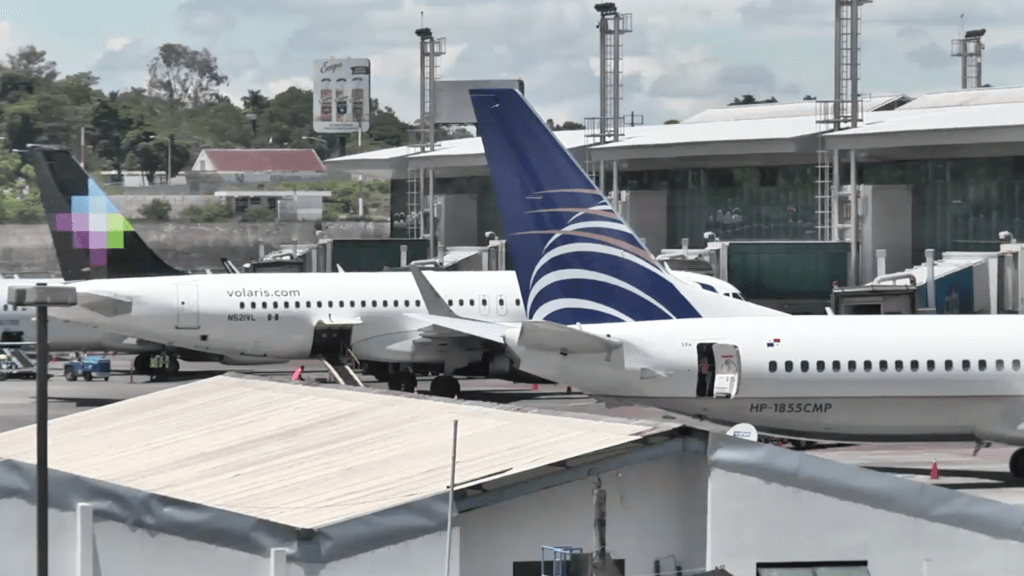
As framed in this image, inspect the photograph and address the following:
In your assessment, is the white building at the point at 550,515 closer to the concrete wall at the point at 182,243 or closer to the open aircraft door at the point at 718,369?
the open aircraft door at the point at 718,369

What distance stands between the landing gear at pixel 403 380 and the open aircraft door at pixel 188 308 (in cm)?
646

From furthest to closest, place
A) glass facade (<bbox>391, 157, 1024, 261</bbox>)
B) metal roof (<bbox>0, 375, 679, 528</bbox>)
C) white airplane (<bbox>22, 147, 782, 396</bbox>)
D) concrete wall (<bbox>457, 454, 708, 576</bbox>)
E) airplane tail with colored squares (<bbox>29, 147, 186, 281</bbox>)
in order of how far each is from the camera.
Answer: glass facade (<bbox>391, 157, 1024, 261</bbox>) → airplane tail with colored squares (<bbox>29, 147, 186, 281</bbox>) → white airplane (<bbox>22, 147, 782, 396</bbox>) → metal roof (<bbox>0, 375, 679, 528</bbox>) → concrete wall (<bbox>457, 454, 708, 576</bbox>)

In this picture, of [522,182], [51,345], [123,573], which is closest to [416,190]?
[51,345]

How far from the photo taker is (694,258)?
59.5 meters

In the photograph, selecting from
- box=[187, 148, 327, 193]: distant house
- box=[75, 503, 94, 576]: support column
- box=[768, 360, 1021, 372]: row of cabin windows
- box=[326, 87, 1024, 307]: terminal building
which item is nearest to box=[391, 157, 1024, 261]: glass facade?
box=[326, 87, 1024, 307]: terminal building

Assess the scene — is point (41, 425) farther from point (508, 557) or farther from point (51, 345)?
point (51, 345)

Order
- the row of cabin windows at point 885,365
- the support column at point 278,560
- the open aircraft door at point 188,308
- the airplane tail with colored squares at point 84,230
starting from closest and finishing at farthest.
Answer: the support column at point 278,560 < the row of cabin windows at point 885,365 < the open aircraft door at point 188,308 < the airplane tail with colored squares at point 84,230

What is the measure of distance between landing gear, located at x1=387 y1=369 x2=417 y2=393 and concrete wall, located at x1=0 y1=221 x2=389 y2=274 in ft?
188

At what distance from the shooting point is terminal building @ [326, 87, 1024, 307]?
57.9 metres

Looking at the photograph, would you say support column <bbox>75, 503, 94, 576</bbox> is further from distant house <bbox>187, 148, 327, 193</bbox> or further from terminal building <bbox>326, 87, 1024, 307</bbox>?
distant house <bbox>187, 148, 327, 193</bbox>

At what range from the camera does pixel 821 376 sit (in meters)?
32.9

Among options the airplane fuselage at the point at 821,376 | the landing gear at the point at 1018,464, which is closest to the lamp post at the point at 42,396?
the airplane fuselage at the point at 821,376

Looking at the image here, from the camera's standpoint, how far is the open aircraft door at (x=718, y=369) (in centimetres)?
3269

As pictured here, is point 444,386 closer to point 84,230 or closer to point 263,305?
point 263,305
